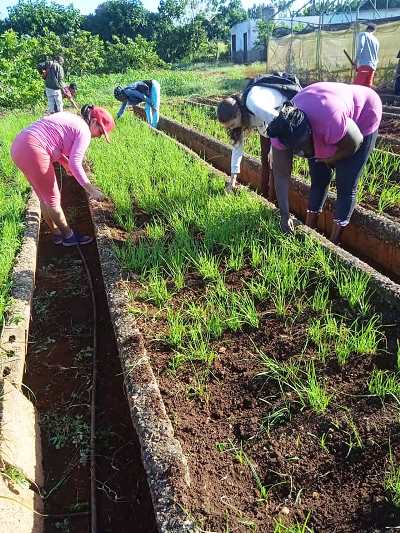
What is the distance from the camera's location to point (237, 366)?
2.00 metres

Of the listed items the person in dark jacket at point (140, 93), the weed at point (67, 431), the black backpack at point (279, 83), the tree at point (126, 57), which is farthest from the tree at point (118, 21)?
the weed at point (67, 431)

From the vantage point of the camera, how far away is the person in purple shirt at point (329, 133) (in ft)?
7.52

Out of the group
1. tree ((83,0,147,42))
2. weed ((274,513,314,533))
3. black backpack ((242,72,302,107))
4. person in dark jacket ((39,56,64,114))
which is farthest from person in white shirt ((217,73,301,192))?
tree ((83,0,147,42))

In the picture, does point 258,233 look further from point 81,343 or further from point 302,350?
point 81,343

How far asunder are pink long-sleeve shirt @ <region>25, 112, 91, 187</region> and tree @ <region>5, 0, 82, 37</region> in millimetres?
32666

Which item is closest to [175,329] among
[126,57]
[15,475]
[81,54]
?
[15,475]

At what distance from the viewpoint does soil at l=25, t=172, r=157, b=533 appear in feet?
5.93

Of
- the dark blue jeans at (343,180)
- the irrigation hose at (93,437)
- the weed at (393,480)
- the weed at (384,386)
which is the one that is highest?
the dark blue jeans at (343,180)

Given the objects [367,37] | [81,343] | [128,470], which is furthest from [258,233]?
[367,37]

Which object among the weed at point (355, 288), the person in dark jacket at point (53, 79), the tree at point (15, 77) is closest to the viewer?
the weed at point (355, 288)

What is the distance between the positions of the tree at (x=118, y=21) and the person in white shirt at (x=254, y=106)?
3555 centimetres

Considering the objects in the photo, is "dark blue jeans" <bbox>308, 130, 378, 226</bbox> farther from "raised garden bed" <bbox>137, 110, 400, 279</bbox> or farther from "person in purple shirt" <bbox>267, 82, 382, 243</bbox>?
"raised garden bed" <bbox>137, 110, 400, 279</bbox>

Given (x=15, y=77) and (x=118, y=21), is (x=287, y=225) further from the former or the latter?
(x=118, y=21)

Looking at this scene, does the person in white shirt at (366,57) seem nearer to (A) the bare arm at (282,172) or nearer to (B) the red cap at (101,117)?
(B) the red cap at (101,117)
